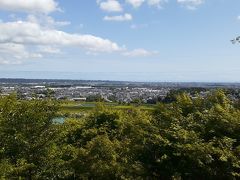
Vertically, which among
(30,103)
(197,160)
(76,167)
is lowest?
(76,167)

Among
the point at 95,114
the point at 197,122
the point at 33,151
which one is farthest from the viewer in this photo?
the point at 95,114

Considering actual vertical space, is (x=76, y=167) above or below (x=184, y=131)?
below

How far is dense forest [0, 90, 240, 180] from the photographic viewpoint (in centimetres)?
2012

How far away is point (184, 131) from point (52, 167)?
8.07 meters

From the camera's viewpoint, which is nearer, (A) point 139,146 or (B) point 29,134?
(A) point 139,146

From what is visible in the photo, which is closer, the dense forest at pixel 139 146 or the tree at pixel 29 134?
the dense forest at pixel 139 146

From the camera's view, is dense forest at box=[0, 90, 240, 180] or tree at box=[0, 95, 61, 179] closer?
dense forest at box=[0, 90, 240, 180]

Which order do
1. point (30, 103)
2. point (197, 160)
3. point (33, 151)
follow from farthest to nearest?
point (30, 103) < point (33, 151) < point (197, 160)

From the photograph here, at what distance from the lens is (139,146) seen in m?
22.6

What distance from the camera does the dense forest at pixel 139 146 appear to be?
20.1 m

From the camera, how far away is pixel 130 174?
21.4 meters

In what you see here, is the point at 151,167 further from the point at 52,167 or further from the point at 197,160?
the point at 52,167

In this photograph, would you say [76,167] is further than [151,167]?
Yes

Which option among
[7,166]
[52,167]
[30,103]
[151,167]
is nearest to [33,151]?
[52,167]
